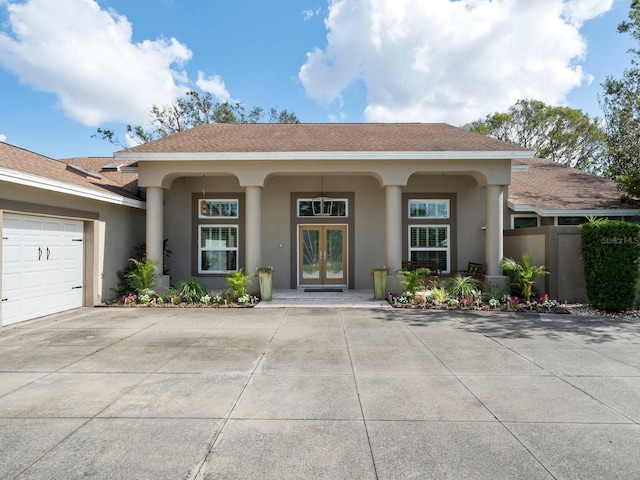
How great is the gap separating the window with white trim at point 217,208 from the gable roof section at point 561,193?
9554mm

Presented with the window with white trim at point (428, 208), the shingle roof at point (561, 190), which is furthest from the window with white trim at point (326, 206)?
the shingle roof at point (561, 190)

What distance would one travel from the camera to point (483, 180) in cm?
1105

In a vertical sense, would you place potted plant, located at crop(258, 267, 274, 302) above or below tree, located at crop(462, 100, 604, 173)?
below

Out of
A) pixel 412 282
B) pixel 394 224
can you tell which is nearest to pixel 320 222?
pixel 394 224

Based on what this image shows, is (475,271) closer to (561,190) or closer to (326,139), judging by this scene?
(561,190)

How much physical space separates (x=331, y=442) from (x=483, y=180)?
392 inches

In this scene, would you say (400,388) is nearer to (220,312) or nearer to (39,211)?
(220,312)

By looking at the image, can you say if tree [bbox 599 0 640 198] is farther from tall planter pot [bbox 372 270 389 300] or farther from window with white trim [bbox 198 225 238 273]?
window with white trim [bbox 198 225 238 273]

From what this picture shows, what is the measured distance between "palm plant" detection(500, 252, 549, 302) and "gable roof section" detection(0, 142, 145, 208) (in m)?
11.5

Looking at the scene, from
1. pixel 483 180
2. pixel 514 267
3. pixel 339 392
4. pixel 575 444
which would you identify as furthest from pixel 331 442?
pixel 483 180

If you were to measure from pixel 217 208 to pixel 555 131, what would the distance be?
940 inches

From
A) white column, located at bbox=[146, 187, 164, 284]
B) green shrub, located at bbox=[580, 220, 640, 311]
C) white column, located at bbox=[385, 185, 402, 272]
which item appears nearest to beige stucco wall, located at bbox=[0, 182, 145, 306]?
white column, located at bbox=[146, 187, 164, 284]

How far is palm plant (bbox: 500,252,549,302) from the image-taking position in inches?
397

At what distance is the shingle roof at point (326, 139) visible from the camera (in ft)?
35.1
